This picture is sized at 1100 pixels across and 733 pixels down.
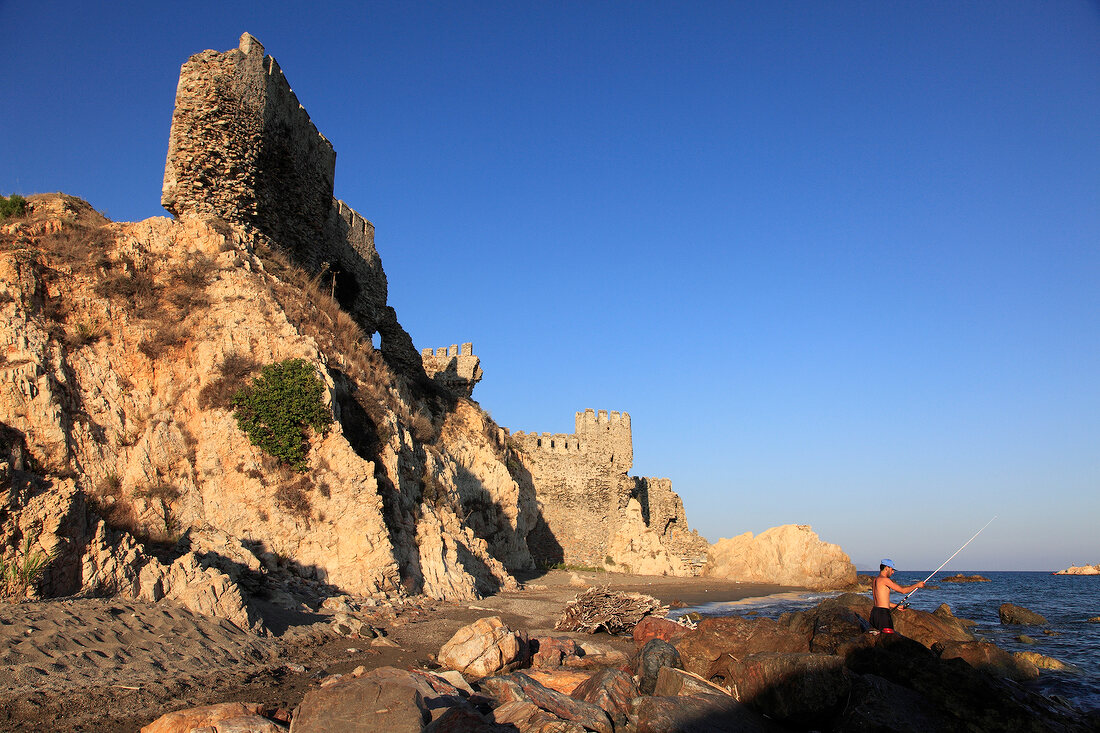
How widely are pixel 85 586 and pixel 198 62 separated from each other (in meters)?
12.8

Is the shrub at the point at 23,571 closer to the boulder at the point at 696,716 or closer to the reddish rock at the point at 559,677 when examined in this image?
the reddish rock at the point at 559,677

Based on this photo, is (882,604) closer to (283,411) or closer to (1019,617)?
(283,411)

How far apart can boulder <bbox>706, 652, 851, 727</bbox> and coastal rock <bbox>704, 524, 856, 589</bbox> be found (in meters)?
26.4

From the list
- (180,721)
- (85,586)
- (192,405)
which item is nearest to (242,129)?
(192,405)

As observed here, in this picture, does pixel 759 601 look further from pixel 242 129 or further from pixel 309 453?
pixel 242 129

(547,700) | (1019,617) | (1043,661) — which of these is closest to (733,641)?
(547,700)

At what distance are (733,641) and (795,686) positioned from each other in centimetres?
192

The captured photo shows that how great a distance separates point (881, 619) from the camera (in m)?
8.73

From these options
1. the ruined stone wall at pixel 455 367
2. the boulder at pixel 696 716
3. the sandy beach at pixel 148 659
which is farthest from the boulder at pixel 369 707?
the ruined stone wall at pixel 455 367

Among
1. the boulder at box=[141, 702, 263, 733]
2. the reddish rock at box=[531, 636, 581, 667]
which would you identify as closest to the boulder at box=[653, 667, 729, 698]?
the reddish rock at box=[531, 636, 581, 667]

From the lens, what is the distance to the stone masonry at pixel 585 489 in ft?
109

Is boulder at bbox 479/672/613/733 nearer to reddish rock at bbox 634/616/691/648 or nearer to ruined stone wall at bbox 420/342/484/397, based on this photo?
reddish rock at bbox 634/616/691/648

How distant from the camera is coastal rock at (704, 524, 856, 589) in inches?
1224

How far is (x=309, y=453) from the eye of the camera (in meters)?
11.5
